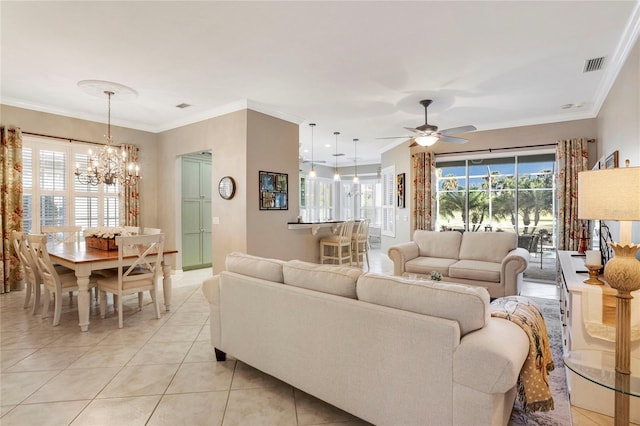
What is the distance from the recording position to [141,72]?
12.8ft

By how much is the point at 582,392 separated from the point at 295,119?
16.7ft

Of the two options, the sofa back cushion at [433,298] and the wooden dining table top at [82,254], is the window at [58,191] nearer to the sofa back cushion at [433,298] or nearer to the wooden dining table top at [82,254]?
the wooden dining table top at [82,254]

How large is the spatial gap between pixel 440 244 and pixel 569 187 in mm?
2549

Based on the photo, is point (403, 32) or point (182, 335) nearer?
point (403, 32)

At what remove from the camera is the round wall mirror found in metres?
5.20

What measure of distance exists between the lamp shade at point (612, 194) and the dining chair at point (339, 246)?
4535 mm

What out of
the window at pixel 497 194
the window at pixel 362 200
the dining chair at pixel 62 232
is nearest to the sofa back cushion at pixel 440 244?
the window at pixel 497 194

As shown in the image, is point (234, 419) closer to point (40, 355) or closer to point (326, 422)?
point (326, 422)

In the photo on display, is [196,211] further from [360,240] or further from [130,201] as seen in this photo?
[360,240]

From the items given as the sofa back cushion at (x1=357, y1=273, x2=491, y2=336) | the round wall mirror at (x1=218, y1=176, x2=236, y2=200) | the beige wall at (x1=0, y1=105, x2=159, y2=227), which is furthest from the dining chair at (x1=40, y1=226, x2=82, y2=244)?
the sofa back cushion at (x1=357, y1=273, x2=491, y2=336)

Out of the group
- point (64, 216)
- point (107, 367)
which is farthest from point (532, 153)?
point (64, 216)

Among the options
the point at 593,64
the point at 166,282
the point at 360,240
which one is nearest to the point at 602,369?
the point at 593,64

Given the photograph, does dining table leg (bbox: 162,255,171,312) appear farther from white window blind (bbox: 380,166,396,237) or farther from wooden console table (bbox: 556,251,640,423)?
white window blind (bbox: 380,166,396,237)

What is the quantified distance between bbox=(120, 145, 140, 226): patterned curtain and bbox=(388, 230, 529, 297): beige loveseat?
4.75 m
